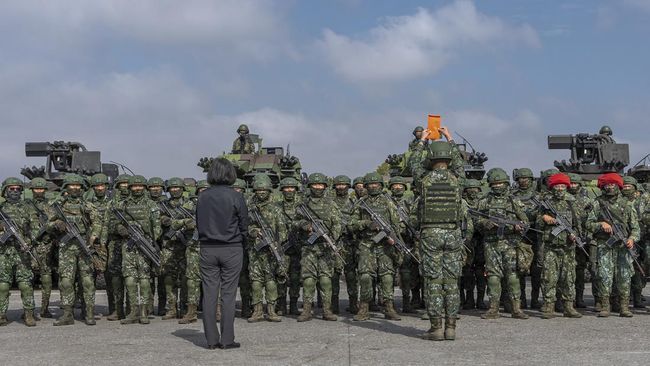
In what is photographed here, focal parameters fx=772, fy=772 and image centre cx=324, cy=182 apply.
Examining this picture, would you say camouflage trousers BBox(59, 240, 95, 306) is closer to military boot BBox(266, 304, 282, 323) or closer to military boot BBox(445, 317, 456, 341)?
military boot BBox(266, 304, 282, 323)

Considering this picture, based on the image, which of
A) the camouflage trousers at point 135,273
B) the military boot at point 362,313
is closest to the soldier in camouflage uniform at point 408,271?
the military boot at point 362,313

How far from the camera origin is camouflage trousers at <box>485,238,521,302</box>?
34.4 ft

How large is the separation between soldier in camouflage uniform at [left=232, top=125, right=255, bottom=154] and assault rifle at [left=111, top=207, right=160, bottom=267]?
11159 mm

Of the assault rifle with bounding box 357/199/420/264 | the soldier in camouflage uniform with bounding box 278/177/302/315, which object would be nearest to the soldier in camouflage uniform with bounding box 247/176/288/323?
the soldier in camouflage uniform with bounding box 278/177/302/315

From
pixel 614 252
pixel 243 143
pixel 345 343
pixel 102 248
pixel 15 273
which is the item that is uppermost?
pixel 243 143

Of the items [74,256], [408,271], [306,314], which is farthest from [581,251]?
[74,256]

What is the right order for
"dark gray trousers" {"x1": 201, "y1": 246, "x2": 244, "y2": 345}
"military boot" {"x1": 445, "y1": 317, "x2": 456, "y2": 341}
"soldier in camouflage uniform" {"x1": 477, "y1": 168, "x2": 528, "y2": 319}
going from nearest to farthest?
"dark gray trousers" {"x1": 201, "y1": 246, "x2": 244, "y2": 345}, "military boot" {"x1": 445, "y1": 317, "x2": 456, "y2": 341}, "soldier in camouflage uniform" {"x1": 477, "y1": 168, "x2": 528, "y2": 319}

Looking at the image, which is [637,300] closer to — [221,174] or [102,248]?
[221,174]

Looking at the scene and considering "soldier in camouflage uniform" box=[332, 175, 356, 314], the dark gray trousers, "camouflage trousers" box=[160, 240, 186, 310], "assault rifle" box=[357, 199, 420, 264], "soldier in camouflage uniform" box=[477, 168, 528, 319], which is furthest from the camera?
"soldier in camouflage uniform" box=[332, 175, 356, 314]

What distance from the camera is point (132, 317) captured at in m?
10.5

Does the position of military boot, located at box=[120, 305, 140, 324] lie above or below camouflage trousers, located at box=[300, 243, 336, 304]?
below

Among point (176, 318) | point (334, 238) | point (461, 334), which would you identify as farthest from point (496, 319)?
point (176, 318)

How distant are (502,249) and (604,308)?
1.63 metres

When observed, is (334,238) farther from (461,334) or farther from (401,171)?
(401,171)
